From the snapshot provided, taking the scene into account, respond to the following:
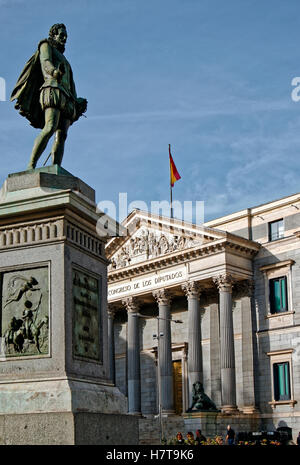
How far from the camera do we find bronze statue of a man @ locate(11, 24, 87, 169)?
862 centimetres

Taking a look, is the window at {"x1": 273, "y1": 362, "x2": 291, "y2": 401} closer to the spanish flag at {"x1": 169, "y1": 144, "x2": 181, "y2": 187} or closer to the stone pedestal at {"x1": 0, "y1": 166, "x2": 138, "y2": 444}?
the spanish flag at {"x1": 169, "y1": 144, "x2": 181, "y2": 187}

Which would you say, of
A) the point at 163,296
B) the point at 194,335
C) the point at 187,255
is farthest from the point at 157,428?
the point at 187,255

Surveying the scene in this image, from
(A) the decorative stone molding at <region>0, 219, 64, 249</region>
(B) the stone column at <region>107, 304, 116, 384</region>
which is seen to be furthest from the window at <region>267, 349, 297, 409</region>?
(A) the decorative stone molding at <region>0, 219, 64, 249</region>

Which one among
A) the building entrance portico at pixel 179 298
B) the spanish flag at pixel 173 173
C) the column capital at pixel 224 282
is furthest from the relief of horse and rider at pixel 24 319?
the spanish flag at pixel 173 173

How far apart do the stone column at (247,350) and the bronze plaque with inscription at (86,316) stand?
37.2 meters

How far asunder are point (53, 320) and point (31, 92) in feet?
10.1

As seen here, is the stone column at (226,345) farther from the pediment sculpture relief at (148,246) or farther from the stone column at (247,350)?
the pediment sculpture relief at (148,246)

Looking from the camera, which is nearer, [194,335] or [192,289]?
[194,335]

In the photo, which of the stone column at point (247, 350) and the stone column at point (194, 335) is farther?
the stone column at point (194, 335)

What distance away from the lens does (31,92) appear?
352 inches

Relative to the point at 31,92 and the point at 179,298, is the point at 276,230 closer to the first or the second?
the point at 179,298

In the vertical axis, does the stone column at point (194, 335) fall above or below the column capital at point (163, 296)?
below

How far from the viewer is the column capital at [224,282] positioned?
44000 mm
